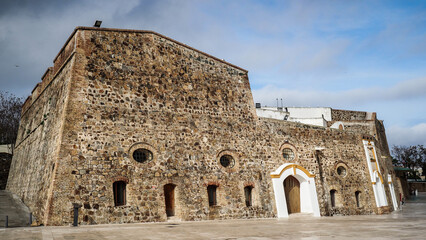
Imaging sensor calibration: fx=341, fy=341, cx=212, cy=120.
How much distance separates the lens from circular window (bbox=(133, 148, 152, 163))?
50.6 feet

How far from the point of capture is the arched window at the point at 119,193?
14376 millimetres

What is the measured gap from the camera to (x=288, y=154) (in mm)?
21312

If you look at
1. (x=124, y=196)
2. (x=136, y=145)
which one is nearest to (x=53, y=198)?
(x=124, y=196)

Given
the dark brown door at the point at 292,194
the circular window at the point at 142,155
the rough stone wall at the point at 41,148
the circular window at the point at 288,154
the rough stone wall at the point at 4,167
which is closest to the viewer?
the rough stone wall at the point at 41,148

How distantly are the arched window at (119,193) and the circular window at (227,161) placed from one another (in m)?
5.58

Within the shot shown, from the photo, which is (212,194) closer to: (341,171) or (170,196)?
(170,196)

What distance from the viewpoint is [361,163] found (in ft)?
80.9

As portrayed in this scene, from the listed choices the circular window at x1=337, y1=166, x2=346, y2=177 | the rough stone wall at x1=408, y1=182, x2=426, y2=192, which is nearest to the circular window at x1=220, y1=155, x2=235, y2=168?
the circular window at x1=337, y1=166, x2=346, y2=177

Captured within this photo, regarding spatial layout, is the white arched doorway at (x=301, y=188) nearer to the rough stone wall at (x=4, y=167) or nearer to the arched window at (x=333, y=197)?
the arched window at (x=333, y=197)

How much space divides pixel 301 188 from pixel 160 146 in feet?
32.3

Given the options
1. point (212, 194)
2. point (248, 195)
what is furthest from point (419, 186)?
point (212, 194)

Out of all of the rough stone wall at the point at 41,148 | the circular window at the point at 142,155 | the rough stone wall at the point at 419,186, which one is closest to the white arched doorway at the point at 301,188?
the circular window at the point at 142,155

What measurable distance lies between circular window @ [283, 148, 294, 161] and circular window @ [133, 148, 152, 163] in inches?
358

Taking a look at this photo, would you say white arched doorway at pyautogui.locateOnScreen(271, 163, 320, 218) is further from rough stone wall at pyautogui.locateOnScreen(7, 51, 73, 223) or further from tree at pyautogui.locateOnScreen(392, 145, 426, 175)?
tree at pyautogui.locateOnScreen(392, 145, 426, 175)
